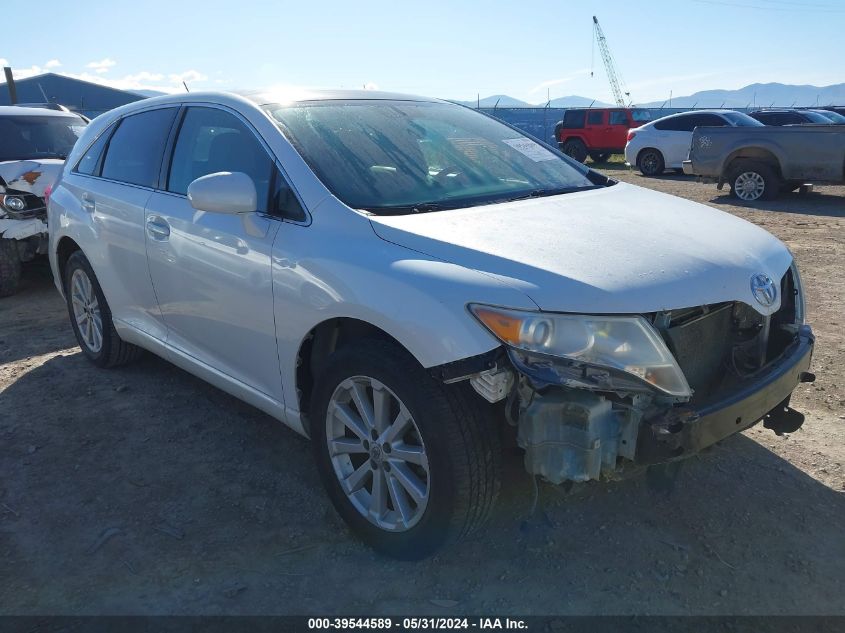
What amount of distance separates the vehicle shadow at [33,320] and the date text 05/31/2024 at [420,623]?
3.77m

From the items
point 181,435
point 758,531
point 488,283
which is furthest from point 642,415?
point 181,435

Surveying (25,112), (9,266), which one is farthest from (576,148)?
(9,266)

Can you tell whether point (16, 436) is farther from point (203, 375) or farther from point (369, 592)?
Answer: point (369, 592)

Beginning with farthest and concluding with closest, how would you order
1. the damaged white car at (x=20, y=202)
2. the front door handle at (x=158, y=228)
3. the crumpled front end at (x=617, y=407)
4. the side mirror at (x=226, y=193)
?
the damaged white car at (x=20, y=202), the front door handle at (x=158, y=228), the side mirror at (x=226, y=193), the crumpled front end at (x=617, y=407)

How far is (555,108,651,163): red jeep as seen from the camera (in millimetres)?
22453

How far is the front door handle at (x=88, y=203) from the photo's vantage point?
14.2 ft

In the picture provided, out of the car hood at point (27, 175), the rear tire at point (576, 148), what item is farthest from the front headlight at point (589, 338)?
the rear tire at point (576, 148)

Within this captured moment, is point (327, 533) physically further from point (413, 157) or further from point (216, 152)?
point (216, 152)

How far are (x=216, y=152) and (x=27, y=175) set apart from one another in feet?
14.8

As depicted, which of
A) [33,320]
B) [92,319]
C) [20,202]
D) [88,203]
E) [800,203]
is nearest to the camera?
[88,203]

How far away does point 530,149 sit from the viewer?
3807 millimetres

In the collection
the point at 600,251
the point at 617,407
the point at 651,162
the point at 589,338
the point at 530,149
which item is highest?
the point at 530,149

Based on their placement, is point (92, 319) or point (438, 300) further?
point (92, 319)

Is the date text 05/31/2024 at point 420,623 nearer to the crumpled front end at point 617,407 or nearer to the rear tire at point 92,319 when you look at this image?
the crumpled front end at point 617,407
